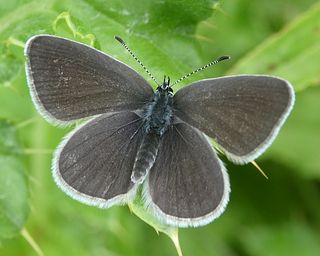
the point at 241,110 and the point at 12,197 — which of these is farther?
the point at 12,197

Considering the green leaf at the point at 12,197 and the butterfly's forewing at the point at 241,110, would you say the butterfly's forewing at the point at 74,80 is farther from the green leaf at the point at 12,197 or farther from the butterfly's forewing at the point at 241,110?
the green leaf at the point at 12,197

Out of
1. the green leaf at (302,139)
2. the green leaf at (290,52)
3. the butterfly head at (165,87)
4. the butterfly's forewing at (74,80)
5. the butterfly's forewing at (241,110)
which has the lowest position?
the green leaf at (302,139)

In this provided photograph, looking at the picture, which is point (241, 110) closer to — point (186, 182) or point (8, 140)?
point (186, 182)

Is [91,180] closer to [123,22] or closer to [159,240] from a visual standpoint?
[123,22]

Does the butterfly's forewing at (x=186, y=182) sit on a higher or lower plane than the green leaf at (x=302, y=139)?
higher

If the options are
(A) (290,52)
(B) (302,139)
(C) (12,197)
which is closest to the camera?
(C) (12,197)

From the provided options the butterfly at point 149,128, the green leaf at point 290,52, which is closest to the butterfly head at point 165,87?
the butterfly at point 149,128

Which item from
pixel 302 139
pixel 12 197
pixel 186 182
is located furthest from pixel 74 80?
pixel 302 139

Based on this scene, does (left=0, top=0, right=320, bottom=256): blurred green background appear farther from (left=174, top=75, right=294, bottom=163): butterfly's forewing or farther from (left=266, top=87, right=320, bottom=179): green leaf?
(left=174, top=75, right=294, bottom=163): butterfly's forewing
